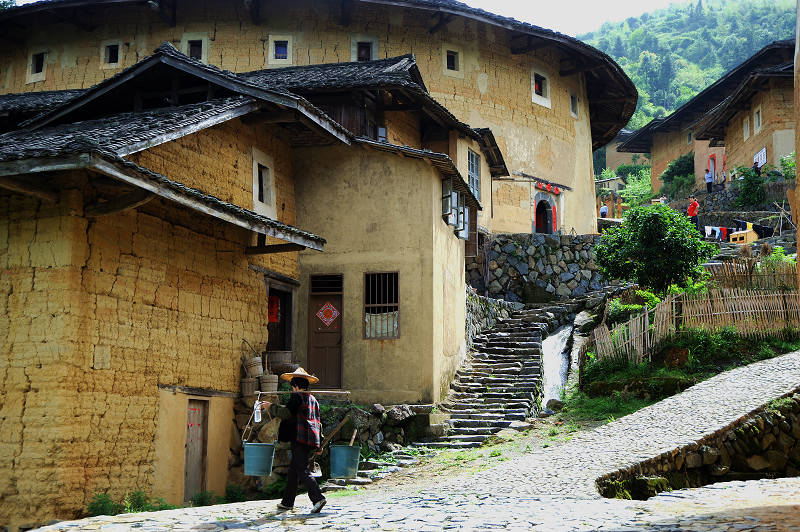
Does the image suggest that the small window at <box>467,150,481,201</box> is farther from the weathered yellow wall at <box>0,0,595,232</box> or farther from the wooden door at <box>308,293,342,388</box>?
the wooden door at <box>308,293,342,388</box>

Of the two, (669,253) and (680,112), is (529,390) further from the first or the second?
(680,112)

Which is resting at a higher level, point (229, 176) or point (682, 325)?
point (229, 176)

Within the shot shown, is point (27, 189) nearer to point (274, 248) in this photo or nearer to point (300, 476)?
point (274, 248)

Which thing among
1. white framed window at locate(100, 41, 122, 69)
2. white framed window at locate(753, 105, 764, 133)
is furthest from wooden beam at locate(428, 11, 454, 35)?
white framed window at locate(753, 105, 764, 133)

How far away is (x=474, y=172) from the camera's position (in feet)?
81.0

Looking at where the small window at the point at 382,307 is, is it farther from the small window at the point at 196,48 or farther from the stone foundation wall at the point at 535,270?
the small window at the point at 196,48

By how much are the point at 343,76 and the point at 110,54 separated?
14.0m

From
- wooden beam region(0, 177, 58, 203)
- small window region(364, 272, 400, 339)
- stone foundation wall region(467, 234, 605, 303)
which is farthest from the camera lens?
stone foundation wall region(467, 234, 605, 303)

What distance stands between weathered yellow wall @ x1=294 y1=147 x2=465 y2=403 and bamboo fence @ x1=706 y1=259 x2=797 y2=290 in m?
6.09

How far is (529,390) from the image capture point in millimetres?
17188

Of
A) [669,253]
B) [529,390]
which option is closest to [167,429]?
[529,390]

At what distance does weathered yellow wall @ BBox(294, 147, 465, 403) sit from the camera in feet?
52.7

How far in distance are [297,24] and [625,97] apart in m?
14.0

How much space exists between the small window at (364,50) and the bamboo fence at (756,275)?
15648 millimetres
